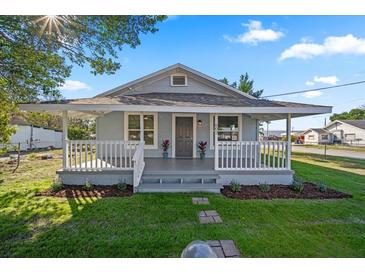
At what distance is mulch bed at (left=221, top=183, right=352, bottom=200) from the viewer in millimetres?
6188

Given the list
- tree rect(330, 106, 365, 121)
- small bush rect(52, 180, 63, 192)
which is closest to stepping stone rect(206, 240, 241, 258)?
small bush rect(52, 180, 63, 192)

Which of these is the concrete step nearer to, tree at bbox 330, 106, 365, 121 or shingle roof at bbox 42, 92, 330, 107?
shingle roof at bbox 42, 92, 330, 107

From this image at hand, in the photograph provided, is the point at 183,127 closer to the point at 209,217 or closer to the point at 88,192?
the point at 88,192

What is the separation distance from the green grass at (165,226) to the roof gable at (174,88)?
600 centimetres

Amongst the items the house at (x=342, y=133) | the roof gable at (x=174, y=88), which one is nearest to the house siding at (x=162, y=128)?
the roof gable at (x=174, y=88)

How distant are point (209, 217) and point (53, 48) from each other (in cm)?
701

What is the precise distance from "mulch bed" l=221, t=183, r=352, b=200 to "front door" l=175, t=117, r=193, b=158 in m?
3.87

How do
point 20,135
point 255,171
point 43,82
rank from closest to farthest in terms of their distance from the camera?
point 43,82 → point 255,171 → point 20,135

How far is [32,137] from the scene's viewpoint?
21828mm

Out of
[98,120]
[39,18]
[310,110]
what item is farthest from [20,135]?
[310,110]

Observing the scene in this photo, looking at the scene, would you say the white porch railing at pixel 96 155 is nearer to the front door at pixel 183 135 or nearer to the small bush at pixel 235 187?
the front door at pixel 183 135

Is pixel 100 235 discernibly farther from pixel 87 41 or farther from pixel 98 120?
pixel 98 120

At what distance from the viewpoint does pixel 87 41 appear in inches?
279
